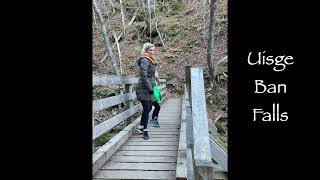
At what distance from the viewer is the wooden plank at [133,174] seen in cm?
461

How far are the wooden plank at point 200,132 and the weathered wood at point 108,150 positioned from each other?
4.83 ft

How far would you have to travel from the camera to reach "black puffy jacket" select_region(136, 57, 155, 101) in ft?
21.8

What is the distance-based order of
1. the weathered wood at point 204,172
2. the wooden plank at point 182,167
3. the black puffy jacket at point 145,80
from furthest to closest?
the black puffy jacket at point 145,80, the wooden plank at point 182,167, the weathered wood at point 204,172

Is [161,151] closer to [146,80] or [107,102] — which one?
[107,102]

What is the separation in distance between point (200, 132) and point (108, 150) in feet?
7.32

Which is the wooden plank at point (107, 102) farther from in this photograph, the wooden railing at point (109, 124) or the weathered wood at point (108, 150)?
the weathered wood at point (108, 150)

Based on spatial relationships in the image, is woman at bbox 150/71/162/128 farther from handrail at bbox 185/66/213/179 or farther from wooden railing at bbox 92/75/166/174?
handrail at bbox 185/66/213/179

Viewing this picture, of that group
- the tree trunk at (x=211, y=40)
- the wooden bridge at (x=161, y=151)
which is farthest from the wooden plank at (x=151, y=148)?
the tree trunk at (x=211, y=40)

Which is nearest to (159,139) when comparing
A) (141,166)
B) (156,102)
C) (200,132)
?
(156,102)

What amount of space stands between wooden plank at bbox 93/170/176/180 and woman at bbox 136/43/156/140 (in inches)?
79.9

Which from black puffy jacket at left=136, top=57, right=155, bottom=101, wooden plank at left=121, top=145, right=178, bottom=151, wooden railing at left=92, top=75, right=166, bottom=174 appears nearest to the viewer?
wooden railing at left=92, top=75, right=166, bottom=174

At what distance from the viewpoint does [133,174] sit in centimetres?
471

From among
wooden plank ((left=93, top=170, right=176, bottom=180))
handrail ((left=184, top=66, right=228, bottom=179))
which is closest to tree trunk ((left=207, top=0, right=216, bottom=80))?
handrail ((left=184, top=66, right=228, bottom=179))

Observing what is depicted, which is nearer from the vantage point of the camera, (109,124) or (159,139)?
(109,124)
